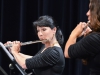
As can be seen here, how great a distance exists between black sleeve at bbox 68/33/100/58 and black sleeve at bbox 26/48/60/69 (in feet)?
1.11

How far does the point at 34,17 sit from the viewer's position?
6.89 feet

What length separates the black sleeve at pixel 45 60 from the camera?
4.13 feet

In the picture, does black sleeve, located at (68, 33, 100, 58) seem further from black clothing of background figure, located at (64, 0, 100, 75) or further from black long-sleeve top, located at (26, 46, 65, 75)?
black long-sleeve top, located at (26, 46, 65, 75)

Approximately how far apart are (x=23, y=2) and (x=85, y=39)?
1290 millimetres

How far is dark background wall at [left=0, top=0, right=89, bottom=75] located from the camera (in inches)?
75.5

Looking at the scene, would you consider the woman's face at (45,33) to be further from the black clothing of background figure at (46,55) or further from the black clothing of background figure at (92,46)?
the black clothing of background figure at (92,46)

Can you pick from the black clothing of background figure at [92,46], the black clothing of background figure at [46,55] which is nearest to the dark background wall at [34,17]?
the black clothing of background figure at [46,55]

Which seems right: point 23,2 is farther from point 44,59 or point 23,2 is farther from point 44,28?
point 44,59

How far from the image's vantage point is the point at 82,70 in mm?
1905

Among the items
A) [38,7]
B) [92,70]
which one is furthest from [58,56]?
[38,7]

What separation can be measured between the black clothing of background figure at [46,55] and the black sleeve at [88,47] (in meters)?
0.35

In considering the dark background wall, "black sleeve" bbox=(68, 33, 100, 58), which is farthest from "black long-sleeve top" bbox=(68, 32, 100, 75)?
the dark background wall

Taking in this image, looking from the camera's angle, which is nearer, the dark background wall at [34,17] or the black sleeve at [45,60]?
the black sleeve at [45,60]

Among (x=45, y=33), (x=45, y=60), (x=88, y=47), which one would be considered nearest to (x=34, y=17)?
(x=45, y=33)
